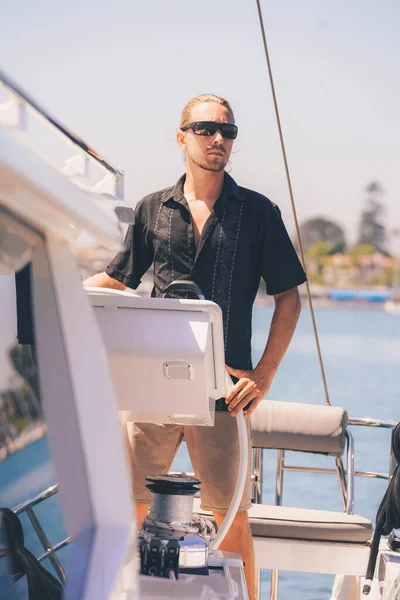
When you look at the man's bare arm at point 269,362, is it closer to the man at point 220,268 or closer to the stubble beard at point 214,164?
the man at point 220,268

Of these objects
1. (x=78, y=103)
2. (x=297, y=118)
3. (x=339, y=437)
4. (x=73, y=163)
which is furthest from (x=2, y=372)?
(x=297, y=118)

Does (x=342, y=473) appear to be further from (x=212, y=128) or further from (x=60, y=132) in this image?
(x=60, y=132)

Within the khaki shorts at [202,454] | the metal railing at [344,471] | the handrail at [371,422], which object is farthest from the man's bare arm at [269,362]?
the handrail at [371,422]

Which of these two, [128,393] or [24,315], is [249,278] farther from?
[24,315]

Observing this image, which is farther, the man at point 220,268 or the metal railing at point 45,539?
the man at point 220,268

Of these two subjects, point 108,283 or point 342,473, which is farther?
point 342,473

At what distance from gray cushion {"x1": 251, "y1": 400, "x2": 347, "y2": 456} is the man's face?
123cm

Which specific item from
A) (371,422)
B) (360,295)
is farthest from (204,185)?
(360,295)

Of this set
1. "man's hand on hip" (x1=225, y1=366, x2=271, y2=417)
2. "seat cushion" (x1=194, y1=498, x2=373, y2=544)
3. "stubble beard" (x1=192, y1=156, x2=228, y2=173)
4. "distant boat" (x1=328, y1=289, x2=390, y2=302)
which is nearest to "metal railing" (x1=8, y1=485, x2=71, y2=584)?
"man's hand on hip" (x1=225, y1=366, x2=271, y2=417)

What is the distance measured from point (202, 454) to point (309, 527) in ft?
3.10

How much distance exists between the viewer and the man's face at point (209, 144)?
318 centimetres

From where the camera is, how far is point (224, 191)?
10.6ft

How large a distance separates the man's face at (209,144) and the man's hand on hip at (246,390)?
1.82 ft

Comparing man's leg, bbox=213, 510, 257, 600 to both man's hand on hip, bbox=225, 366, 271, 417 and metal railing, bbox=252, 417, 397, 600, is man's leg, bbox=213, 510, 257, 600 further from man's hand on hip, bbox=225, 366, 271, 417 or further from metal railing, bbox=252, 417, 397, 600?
metal railing, bbox=252, 417, 397, 600
